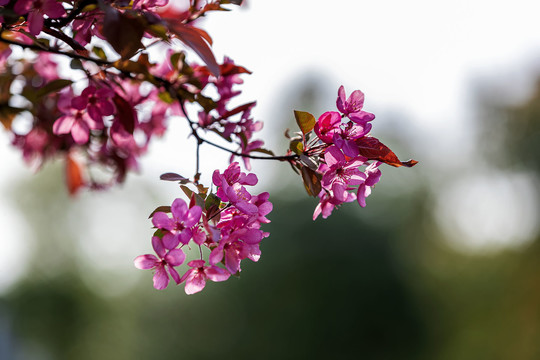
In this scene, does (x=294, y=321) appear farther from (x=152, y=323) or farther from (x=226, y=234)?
(x=226, y=234)

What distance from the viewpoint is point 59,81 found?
3.54 ft

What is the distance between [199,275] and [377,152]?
0.35 m

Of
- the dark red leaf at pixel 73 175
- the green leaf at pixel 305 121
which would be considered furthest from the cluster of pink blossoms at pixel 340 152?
the dark red leaf at pixel 73 175

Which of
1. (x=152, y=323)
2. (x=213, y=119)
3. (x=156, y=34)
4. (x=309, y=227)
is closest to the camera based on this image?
(x=156, y=34)

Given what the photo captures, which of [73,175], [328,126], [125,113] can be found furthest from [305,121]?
[73,175]

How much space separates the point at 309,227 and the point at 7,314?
9.66 meters

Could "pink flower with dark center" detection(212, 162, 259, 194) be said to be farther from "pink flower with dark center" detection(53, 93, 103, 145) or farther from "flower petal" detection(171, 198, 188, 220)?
"pink flower with dark center" detection(53, 93, 103, 145)

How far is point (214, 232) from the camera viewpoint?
2.51 ft

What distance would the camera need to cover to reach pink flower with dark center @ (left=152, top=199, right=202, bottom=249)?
2.55ft

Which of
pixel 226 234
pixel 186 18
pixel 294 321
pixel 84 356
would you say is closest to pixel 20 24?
pixel 186 18

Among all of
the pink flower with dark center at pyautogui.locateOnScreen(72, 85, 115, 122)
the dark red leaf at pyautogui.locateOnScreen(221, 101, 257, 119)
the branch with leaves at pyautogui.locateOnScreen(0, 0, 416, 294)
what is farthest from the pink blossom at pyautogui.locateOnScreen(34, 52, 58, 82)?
the dark red leaf at pyautogui.locateOnScreen(221, 101, 257, 119)

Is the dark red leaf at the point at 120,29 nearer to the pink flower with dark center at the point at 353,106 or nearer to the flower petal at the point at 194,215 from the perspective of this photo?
the flower petal at the point at 194,215

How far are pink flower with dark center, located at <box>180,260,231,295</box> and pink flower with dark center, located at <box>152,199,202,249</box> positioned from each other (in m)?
0.06

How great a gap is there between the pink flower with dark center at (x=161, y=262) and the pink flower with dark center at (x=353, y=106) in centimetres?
35
